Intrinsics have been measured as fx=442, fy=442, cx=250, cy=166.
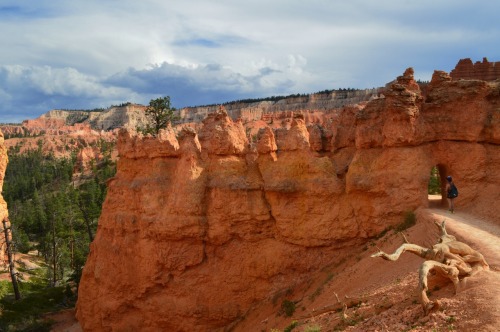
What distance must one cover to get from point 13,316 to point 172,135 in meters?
15.4

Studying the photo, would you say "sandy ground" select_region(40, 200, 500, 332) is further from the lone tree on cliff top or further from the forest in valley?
the lone tree on cliff top

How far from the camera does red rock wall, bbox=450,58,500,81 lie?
26.3m

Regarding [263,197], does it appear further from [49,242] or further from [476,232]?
[49,242]

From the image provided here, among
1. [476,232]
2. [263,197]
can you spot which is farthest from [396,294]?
[263,197]

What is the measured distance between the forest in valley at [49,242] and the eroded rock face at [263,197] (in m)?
8.86

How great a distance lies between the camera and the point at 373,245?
16641 mm

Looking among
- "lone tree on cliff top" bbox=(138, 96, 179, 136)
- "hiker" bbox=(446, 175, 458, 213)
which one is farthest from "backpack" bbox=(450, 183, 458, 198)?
"lone tree on cliff top" bbox=(138, 96, 179, 136)

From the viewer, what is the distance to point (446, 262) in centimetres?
1016

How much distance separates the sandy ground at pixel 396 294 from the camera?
906 centimetres

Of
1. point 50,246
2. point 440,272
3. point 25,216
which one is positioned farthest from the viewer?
point 25,216

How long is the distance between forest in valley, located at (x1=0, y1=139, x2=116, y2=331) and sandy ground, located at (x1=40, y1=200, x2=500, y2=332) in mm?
15651

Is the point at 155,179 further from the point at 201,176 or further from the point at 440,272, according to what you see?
the point at 440,272

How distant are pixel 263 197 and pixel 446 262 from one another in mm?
9534

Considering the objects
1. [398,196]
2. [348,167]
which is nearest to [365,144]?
[348,167]
